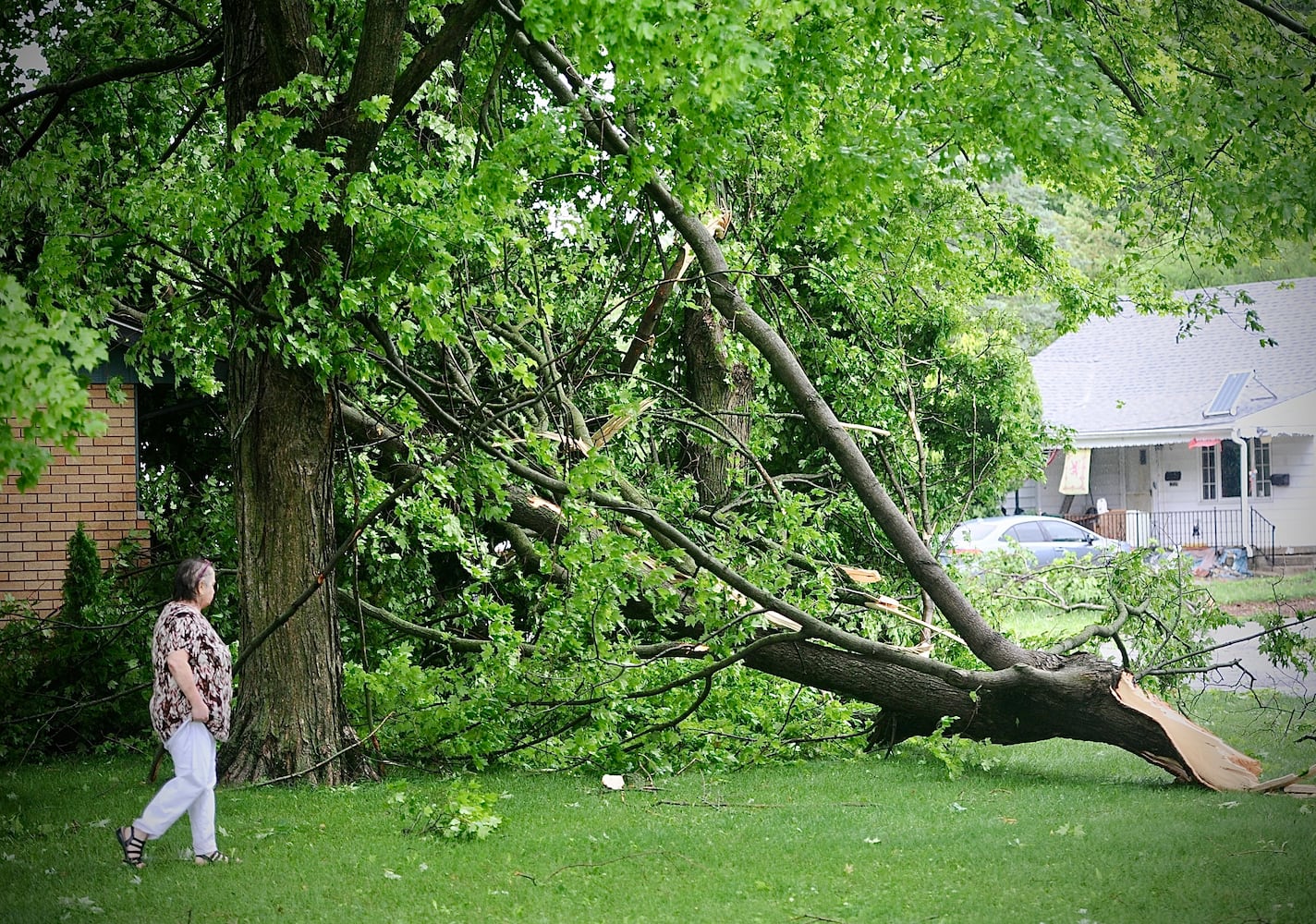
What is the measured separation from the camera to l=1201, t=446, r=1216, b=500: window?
28.1m

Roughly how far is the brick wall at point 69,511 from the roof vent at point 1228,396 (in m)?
22.4

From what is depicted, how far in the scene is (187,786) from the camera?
18.9 ft

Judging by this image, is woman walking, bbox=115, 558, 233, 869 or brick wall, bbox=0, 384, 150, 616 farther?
brick wall, bbox=0, 384, 150, 616

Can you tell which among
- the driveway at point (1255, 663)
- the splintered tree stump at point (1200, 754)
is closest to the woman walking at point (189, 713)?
the splintered tree stump at point (1200, 754)

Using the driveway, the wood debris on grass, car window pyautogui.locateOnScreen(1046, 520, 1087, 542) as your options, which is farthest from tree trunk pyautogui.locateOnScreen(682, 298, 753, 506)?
car window pyautogui.locateOnScreen(1046, 520, 1087, 542)

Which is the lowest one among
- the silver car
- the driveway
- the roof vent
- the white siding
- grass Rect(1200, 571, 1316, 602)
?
the driveway

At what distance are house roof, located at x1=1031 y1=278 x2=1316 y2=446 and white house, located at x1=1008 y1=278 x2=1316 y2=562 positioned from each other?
3 centimetres

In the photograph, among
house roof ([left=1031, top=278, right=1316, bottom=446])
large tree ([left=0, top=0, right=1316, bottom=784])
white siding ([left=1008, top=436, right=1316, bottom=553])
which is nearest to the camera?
large tree ([left=0, top=0, right=1316, bottom=784])

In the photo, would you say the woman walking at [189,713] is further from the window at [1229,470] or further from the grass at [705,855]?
the window at [1229,470]

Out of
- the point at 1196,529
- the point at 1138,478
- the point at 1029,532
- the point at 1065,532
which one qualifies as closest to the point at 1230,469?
the point at 1138,478

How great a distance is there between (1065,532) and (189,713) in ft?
71.3

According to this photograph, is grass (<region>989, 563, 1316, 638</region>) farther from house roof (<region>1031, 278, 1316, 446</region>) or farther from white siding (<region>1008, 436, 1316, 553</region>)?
house roof (<region>1031, 278, 1316, 446</region>)

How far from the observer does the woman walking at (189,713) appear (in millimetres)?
5793

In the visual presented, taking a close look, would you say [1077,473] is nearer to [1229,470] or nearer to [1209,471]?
[1209,471]
